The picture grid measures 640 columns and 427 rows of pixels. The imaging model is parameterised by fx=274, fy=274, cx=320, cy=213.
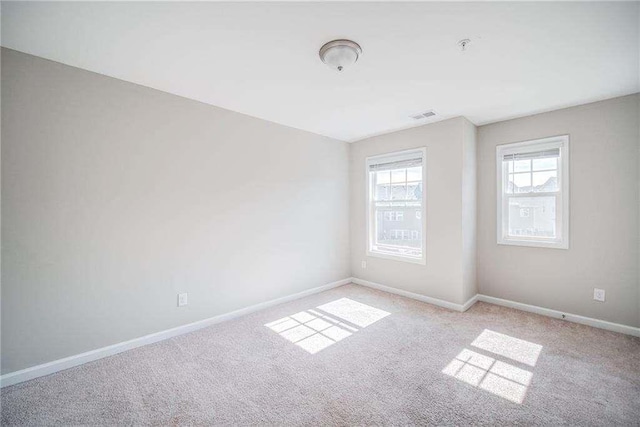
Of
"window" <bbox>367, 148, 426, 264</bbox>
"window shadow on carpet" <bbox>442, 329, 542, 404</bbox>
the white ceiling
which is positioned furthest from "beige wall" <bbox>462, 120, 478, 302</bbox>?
"window shadow on carpet" <bbox>442, 329, 542, 404</bbox>

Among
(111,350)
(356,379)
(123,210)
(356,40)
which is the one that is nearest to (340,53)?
(356,40)

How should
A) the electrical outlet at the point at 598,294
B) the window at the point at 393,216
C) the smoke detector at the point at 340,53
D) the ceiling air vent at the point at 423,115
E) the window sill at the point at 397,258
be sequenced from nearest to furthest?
the smoke detector at the point at 340,53, the electrical outlet at the point at 598,294, the ceiling air vent at the point at 423,115, the window sill at the point at 397,258, the window at the point at 393,216

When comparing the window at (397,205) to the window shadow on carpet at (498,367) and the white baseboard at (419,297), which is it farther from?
the window shadow on carpet at (498,367)

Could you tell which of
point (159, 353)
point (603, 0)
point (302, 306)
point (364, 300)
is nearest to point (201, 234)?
point (159, 353)

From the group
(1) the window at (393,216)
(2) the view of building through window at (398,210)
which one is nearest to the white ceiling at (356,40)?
(2) the view of building through window at (398,210)

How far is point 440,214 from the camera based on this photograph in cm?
365

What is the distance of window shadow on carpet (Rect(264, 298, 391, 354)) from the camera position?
107 inches

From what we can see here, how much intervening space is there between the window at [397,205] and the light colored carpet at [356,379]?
1276mm

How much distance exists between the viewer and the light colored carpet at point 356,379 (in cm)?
174

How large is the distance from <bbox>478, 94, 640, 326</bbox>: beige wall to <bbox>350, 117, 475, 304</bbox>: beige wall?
2.27 feet

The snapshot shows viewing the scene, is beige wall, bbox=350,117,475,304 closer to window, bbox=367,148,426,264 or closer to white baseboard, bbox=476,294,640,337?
window, bbox=367,148,426,264

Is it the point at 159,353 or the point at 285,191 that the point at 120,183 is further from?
the point at 285,191

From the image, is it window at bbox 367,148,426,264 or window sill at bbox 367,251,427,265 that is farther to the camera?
window at bbox 367,148,426,264

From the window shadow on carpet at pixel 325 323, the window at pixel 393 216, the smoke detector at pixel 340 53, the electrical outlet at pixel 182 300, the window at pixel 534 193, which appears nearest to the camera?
the smoke detector at pixel 340 53
